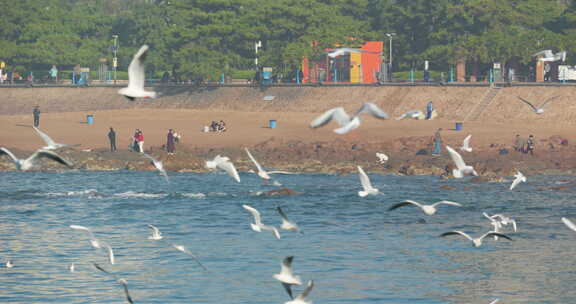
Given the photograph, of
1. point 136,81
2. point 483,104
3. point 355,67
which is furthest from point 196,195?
point 355,67

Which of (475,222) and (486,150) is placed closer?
(475,222)

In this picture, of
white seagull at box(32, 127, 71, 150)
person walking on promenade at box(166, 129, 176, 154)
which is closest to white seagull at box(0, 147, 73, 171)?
white seagull at box(32, 127, 71, 150)

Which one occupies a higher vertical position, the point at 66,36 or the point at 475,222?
the point at 66,36

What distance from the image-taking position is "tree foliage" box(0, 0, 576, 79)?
302ft

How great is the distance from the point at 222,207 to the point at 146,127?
3158cm

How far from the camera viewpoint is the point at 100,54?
122m

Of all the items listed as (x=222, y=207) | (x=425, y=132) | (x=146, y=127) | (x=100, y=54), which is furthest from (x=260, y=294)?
(x=100, y=54)

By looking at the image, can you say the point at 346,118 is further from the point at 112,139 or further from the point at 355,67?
the point at 355,67

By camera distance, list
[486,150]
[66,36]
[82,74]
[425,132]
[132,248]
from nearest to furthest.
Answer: [132,248] < [486,150] < [425,132] < [82,74] < [66,36]

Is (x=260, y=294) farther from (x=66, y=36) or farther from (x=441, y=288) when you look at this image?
(x=66, y=36)

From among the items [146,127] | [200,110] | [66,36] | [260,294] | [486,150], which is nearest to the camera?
[260,294]

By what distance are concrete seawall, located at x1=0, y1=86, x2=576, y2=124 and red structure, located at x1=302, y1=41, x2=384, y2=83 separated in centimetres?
710

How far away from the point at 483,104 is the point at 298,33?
1156 inches

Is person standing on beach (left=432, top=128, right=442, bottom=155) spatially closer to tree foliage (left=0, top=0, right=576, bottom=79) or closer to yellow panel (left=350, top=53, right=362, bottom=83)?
tree foliage (left=0, top=0, right=576, bottom=79)
